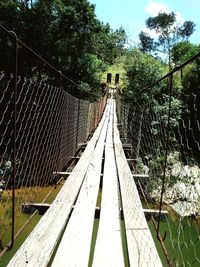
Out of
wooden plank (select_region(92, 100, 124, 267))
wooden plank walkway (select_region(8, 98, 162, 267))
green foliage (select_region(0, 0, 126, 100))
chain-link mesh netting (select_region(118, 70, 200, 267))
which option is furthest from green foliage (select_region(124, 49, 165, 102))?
wooden plank walkway (select_region(8, 98, 162, 267))

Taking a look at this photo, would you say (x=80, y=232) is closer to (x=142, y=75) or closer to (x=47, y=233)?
(x=47, y=233)

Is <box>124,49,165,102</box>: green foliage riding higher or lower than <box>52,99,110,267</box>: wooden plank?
higher

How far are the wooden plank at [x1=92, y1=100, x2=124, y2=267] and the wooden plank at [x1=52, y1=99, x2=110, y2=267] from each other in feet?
0.16

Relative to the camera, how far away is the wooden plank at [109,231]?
1.58 meters

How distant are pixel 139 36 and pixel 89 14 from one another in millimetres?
24911

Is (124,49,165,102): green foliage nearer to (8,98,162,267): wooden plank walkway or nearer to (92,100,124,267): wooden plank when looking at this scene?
(92,100,124,267): wooden plank

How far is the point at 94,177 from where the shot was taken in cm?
312

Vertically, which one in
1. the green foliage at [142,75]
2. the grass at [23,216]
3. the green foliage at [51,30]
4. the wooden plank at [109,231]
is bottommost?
the grass at [23,216]

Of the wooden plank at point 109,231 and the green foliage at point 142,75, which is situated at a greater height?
the green foliage at point 142,75

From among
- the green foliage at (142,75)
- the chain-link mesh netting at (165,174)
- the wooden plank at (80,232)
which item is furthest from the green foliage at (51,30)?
the wooden plank at (80,232)

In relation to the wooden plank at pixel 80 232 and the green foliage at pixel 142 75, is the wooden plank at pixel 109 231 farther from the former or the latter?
the green foliage at pixel 142 75

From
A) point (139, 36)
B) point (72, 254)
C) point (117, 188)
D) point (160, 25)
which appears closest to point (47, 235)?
point (72, 254)

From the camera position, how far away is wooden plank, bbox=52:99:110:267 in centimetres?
154

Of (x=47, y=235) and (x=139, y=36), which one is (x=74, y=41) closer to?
(x=47, y=235)
